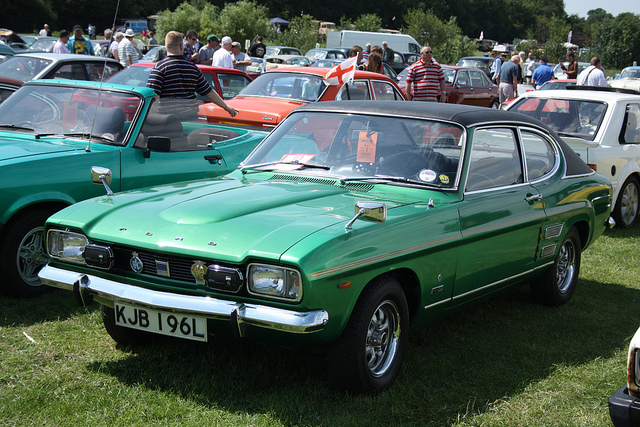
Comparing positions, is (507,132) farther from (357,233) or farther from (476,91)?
(476,91)

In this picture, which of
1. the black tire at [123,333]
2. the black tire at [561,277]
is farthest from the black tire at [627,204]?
the black tire at [123,333]

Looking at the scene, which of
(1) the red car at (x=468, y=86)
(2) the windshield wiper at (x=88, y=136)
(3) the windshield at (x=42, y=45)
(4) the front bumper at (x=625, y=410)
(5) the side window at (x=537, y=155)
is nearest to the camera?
(4) the front bumper at (x=625, y=410)

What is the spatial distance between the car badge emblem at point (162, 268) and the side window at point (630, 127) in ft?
21.8

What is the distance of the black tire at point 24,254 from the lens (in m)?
4.97

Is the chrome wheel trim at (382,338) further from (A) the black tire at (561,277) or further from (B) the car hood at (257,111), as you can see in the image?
(B) the car hood at (257,111)

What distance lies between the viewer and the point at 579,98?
8562mm

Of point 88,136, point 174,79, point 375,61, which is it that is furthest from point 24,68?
point 88,136

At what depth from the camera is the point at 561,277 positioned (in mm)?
5621

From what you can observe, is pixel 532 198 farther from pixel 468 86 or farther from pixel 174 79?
pixel 468 86

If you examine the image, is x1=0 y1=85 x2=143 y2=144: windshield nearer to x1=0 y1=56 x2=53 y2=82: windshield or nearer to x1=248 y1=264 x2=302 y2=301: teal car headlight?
x1=248 y1=264 x2=302 y2=301: teal car headlight

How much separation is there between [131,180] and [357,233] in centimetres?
286

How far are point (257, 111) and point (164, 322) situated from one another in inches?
258

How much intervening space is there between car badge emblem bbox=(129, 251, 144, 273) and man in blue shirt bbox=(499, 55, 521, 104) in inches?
568

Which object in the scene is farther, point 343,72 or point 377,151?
point 343,72
